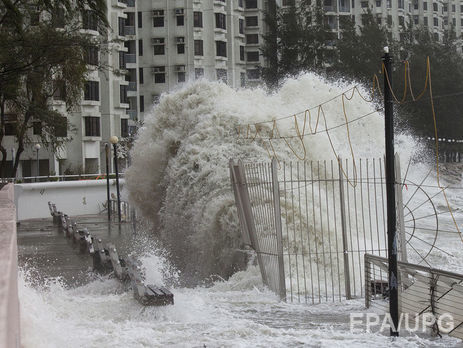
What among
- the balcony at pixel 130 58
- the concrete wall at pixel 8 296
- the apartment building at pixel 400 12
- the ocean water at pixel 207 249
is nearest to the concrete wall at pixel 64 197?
the ocean water at pixel 207 249

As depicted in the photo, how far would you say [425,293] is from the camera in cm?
900

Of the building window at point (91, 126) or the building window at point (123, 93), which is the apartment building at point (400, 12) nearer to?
the building window at point (123, 93)

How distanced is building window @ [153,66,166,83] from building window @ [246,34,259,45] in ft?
39.1

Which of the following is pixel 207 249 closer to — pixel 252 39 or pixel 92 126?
pixel 92 126

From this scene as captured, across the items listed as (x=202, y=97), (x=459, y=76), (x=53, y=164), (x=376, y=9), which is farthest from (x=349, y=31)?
(x=202, y=97)

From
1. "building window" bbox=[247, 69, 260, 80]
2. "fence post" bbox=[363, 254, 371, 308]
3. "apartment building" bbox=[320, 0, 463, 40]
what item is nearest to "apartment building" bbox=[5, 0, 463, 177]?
"building window" bbox=[247, 69, 260, 80]

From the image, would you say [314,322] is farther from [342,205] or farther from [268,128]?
[268,128]

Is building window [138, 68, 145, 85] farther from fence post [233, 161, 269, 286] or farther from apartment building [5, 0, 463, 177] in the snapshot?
fence post [233, 161, 269, 286]

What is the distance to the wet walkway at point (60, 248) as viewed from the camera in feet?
49.5

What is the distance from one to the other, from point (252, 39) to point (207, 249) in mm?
63940

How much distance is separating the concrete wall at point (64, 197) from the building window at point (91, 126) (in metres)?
16.9

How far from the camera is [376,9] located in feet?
289

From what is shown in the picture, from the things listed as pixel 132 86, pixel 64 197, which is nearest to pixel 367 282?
pixel 64 197

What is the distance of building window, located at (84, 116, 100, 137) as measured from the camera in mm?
56281
